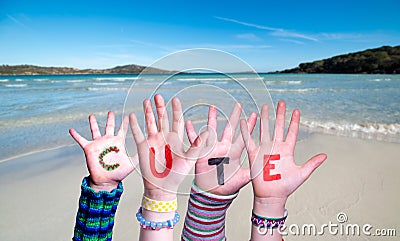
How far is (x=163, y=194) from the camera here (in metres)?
0.88

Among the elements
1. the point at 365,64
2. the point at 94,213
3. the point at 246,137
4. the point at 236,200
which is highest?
the point at 365,64

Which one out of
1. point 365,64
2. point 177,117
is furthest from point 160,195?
point 365,64

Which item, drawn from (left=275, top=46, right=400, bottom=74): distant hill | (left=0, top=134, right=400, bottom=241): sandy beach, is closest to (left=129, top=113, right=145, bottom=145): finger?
(left=0, top=134, right=400, bottom=241): sandy beach

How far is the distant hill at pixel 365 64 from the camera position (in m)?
39.1

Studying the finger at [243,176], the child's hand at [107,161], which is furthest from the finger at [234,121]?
the child's hand at [107,161]

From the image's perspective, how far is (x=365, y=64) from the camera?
4225 cm

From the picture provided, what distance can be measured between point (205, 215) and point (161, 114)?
35 cm

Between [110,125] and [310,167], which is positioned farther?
[110,125]

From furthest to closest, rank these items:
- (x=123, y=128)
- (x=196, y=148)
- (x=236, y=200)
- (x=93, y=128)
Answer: (x=236, y=200) < (x=93, y=128) < (x=123, y=128) < (x=196, y=148)

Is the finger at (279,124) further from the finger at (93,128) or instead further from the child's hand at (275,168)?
the finger at (93,128)

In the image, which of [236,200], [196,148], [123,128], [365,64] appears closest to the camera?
[196,148]

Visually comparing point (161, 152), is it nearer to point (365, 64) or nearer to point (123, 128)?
point (123, 128)

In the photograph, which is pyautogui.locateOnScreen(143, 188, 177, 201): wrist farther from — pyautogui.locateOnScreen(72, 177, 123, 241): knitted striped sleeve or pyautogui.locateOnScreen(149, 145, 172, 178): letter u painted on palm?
pyautogui.locateOnScreen(72, 177, 123, 241): knitted striped sleeve

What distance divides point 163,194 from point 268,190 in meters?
0.31
